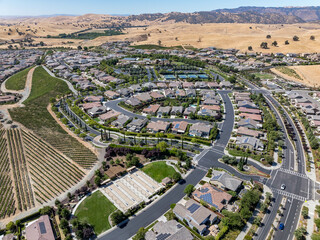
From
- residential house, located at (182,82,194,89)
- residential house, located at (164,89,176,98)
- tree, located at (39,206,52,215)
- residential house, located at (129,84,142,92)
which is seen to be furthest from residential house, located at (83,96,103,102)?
tree, located at (39,206,52,215)

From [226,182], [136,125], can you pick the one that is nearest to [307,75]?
[136,125]

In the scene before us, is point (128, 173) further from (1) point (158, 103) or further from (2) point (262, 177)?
(1) point (158, 103)

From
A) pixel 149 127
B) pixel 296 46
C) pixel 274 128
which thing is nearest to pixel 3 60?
pixel 149 127

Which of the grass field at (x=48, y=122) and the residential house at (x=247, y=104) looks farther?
the residential house at (x=247, y=104)

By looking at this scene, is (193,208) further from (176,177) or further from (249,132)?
(249,132)

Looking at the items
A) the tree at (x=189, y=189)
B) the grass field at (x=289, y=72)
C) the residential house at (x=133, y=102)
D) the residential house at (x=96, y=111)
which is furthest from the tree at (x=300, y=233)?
the grass field at (x=289, y=72)

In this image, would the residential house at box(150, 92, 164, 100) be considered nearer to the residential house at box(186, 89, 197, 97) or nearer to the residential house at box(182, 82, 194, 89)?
the residential house at box(186, 89, 197, 97)

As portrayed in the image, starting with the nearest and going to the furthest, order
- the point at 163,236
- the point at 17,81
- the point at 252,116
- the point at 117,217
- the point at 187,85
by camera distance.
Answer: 1. the point at 163,236
2. the point at 117,217
3. the point at 252,116
4. the point at 187,85
5. the point at 17,81

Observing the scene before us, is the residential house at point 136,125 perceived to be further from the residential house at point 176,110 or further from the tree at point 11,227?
the tree at point 11,227
